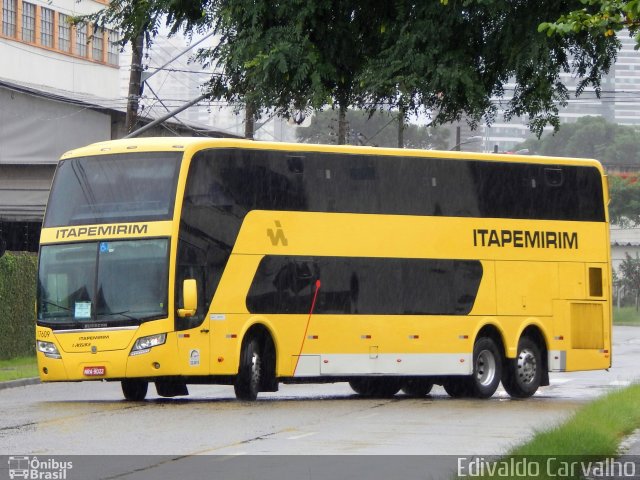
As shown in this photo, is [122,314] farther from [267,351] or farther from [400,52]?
[400,52]

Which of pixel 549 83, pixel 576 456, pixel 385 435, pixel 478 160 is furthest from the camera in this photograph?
pixel 478 160

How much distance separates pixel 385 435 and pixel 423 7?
16.2 ft

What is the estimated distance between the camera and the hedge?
106 ft

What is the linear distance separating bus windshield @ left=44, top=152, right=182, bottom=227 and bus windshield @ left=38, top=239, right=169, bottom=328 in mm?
411

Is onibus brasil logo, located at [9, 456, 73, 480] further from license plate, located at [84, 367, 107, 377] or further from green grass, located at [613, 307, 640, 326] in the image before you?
green grass, located at [613, 307, 640, 326]

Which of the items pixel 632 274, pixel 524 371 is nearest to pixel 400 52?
pixel 524 371

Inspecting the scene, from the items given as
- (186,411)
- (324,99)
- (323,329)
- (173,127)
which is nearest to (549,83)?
(324,99)

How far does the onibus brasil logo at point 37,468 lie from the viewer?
11.6 meters

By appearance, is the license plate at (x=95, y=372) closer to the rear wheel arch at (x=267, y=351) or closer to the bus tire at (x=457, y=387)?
the rear wheel arch at (x=267, y=351)

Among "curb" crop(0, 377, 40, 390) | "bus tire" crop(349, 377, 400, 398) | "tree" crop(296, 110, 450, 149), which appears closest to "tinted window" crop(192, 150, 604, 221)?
"bus tire" crop(349, 377, 400, 398)

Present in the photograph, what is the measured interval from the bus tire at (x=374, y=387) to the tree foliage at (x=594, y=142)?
13602 centimetres

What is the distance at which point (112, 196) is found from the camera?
20.7 metres

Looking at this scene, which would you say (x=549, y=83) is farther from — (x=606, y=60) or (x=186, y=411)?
(x=186, y=411)

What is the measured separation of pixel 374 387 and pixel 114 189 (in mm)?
6122
